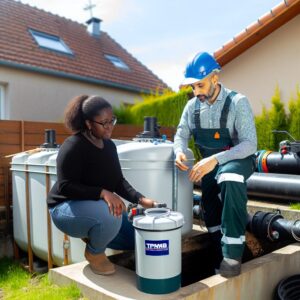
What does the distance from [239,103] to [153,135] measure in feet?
3.20

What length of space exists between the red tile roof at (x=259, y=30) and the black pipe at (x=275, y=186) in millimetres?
3595

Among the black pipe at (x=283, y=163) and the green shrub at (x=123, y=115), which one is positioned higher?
the green shrub at (x=123, y=115)

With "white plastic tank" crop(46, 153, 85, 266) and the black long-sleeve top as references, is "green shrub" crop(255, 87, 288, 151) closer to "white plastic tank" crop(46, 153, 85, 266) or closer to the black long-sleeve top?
"white plastic tank" crop(46, 153, 85, 266)

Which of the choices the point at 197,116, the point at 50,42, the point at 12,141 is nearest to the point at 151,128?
the point at 197,116

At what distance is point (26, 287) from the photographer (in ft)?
10.8

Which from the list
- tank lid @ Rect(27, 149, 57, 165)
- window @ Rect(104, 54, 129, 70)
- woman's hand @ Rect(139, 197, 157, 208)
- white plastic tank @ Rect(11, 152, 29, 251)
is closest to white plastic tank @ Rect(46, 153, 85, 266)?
tank lid @ Rect(27, 149, 57, 165)

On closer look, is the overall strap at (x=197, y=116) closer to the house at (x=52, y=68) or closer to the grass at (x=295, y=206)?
the grass at (x=295, y=206)

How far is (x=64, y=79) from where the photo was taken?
10977 mm

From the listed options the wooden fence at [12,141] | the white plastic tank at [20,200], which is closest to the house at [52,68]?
the wooden fence at [12,141]

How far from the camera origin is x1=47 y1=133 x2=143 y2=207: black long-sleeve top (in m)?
2.42

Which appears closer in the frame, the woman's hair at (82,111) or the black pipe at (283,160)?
the woman's hair at (82,111)

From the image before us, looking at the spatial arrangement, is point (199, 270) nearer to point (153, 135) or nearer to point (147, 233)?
point (153, 135)

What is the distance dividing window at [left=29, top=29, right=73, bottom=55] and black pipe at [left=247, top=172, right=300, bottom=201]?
8.93 metres

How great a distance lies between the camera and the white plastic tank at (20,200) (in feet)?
13.8
